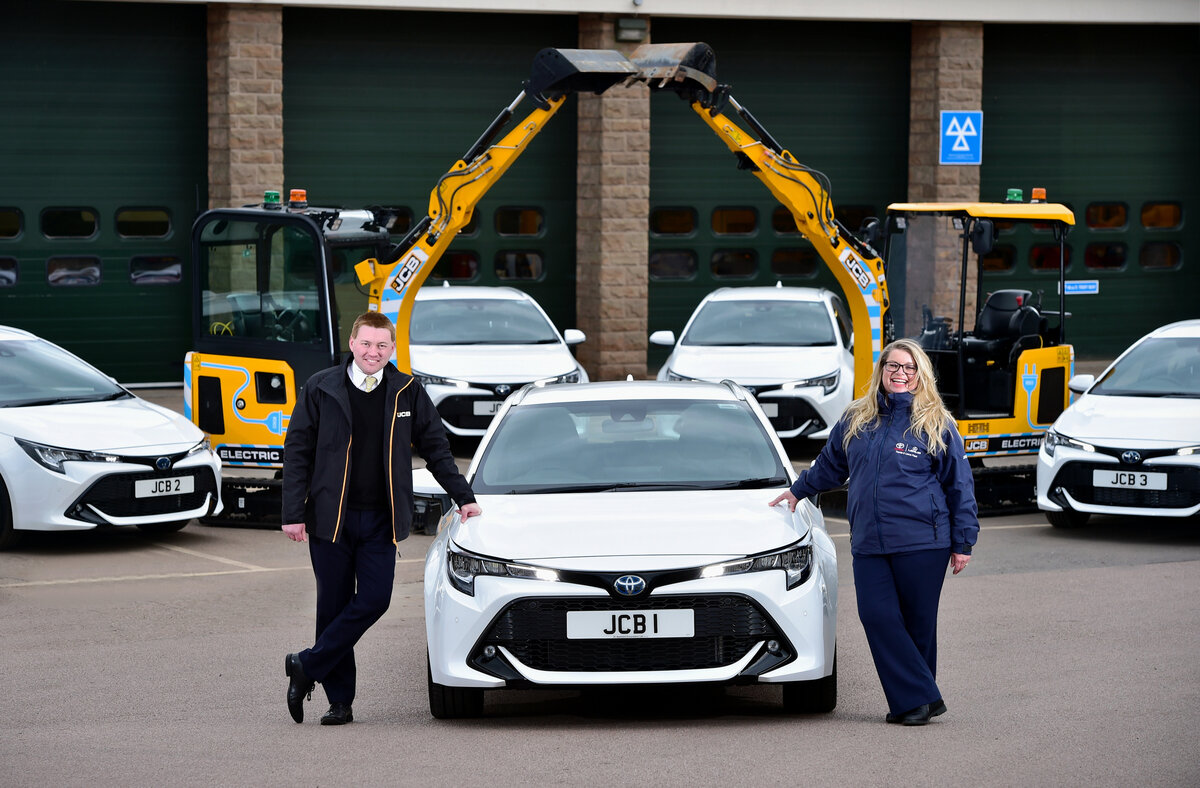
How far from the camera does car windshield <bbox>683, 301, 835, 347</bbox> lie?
1828cm

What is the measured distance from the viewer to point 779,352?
17.7 meters

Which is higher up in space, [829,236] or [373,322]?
[829,236]

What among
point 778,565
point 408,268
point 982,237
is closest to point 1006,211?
point 982,237

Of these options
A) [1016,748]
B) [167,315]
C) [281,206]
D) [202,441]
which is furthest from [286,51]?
[1016,748]

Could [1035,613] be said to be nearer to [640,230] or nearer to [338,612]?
[338,612]

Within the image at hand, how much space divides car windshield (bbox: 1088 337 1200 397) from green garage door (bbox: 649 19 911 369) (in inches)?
409

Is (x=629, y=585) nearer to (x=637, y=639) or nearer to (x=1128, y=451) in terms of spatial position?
(x=637, y=639)

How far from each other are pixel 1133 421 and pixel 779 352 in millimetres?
5044

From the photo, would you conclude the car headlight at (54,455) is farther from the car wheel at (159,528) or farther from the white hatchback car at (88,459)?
the car wheel at (159,528)

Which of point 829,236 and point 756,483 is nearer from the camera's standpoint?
point 756,483

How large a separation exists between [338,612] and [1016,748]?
2.77 m

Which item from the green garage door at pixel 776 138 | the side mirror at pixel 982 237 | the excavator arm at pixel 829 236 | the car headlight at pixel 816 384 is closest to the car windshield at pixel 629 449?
the side mirror at pixel 982 237

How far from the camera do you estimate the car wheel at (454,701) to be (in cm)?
758

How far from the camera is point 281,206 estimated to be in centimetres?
1423
